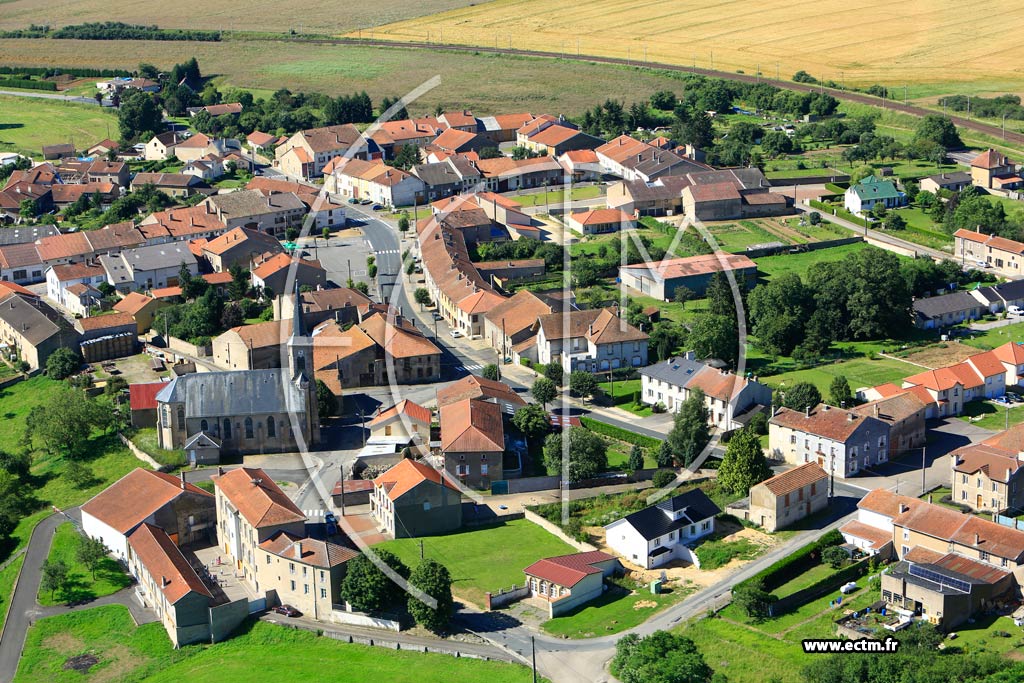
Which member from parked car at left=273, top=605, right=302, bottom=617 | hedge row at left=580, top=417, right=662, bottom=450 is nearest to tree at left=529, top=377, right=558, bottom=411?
hedge row at left=580, top=417, right=662, bottom=450

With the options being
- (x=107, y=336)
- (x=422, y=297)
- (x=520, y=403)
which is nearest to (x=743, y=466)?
(x=520, y=403)

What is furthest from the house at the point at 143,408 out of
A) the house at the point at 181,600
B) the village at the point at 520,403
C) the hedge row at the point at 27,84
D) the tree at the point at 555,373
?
the hedge row at the point at 27,84

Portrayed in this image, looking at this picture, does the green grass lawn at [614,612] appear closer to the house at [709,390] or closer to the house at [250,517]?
the house at [250,517]

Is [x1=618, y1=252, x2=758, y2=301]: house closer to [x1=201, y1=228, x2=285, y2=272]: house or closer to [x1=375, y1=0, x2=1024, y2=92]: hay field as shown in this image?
[x1=201, y1=228, x2=285, y2=272]: house

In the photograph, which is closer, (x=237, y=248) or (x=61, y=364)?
(x=61, y=364)

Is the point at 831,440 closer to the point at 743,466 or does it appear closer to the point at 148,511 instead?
the point at 743,466
